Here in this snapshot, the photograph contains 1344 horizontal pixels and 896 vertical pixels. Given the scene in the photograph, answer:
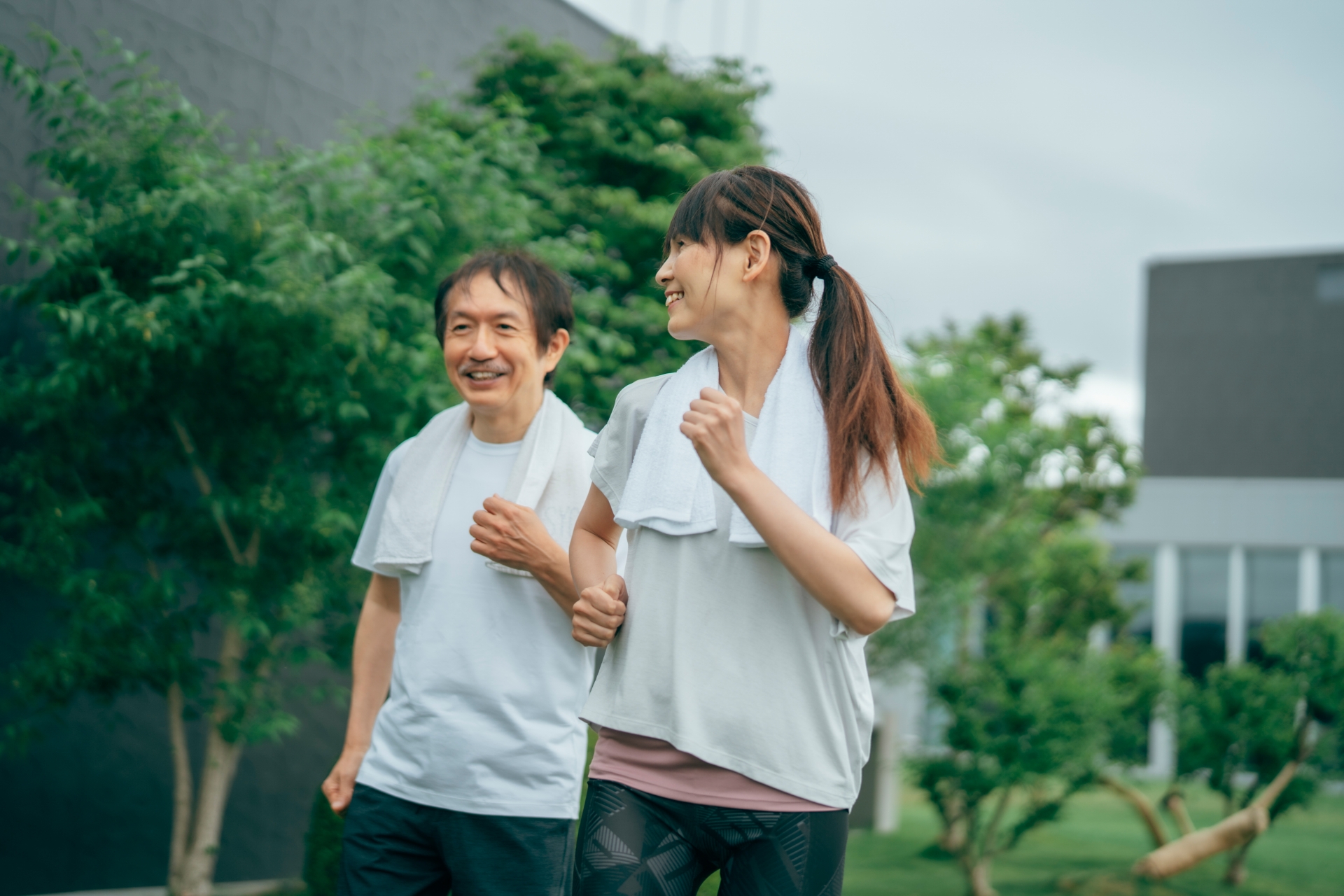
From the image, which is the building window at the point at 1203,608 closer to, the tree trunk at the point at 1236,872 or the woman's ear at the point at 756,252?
the tree trunk at the point at 1236,872

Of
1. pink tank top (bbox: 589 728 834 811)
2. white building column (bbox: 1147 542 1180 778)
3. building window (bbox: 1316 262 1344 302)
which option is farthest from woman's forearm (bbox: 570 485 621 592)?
building window (bbox: 1316 262 1344 302)

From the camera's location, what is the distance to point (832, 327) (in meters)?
1.59

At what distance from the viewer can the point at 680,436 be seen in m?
1.57

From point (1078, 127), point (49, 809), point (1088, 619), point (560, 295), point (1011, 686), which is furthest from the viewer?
point (1078, 127)

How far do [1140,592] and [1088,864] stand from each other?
958cm

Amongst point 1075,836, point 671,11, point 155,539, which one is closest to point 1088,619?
point 1075,836

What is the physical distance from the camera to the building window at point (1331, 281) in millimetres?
19531

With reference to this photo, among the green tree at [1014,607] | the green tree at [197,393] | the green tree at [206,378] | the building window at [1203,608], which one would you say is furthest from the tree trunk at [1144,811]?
the building window at [1203,608]

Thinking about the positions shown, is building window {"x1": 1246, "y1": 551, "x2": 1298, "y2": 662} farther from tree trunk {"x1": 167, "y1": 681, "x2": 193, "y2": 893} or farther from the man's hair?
the man's hair

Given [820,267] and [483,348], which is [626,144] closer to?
[483,348]

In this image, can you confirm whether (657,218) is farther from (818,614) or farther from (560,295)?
(818,614)

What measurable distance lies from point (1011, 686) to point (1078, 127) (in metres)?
8.50

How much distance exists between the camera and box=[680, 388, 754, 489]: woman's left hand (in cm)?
138

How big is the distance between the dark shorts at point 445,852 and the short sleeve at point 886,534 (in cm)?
83
